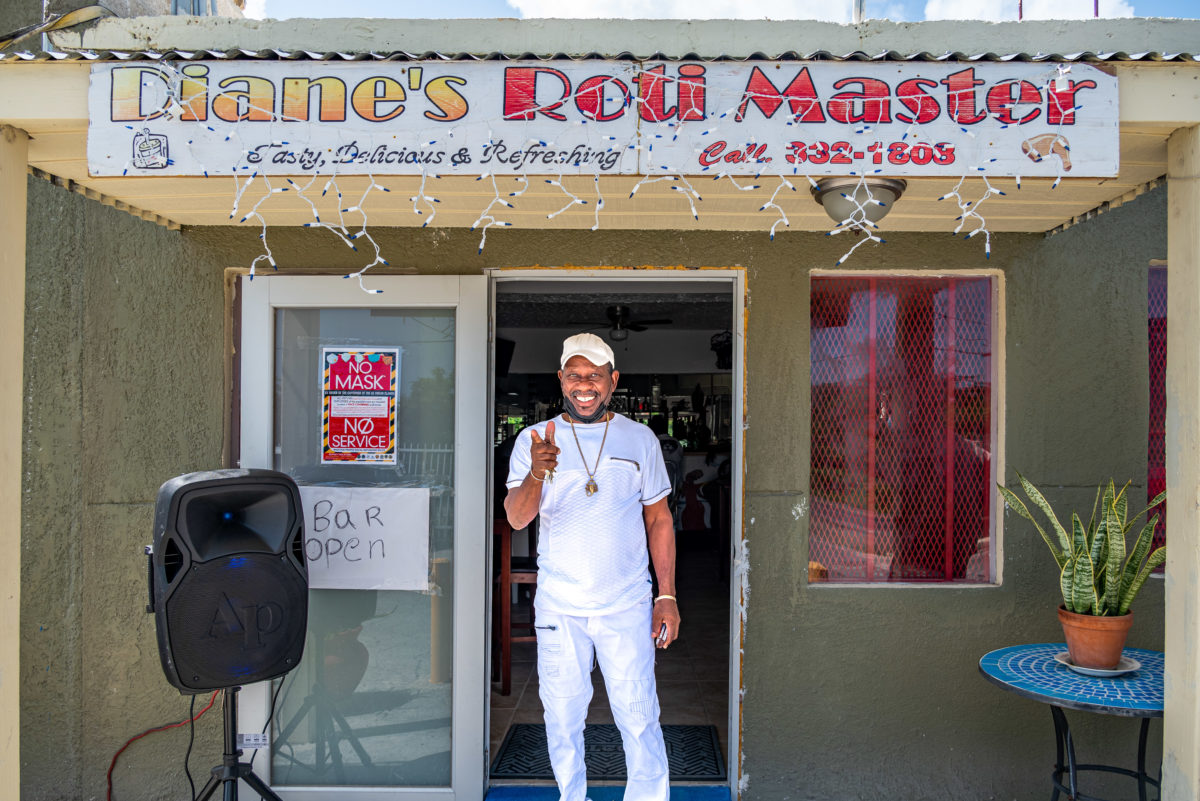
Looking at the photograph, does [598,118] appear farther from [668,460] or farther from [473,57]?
[668,460]

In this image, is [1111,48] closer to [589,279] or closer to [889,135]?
[889,135]

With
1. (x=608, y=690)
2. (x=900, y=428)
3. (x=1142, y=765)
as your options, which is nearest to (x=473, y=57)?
(x=608, y=690)

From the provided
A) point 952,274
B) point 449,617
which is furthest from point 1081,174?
point 449,617

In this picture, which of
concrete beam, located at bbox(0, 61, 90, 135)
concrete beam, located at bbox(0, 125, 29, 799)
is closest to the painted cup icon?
concrete beam, located at bbox(0, 61, 90, 135)

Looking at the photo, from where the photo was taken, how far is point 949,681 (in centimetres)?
358

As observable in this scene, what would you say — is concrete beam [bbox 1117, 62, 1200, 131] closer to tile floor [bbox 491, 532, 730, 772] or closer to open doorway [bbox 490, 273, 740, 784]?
open doorway [bbox 490, 273, 740, 784]

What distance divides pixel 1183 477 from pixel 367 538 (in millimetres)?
2984

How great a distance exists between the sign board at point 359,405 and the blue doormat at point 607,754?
1595 millimetres

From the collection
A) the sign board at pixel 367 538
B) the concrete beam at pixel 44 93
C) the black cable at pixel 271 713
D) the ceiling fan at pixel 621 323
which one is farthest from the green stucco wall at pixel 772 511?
the ceiling fan at pixel 621 323

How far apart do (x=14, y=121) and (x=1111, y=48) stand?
4.32 m

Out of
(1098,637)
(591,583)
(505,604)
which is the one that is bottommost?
(505,604)

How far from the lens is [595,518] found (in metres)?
3.01

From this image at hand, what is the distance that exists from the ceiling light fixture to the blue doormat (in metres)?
2.55

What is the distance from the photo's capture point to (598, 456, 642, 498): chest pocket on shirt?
3.06 metres
